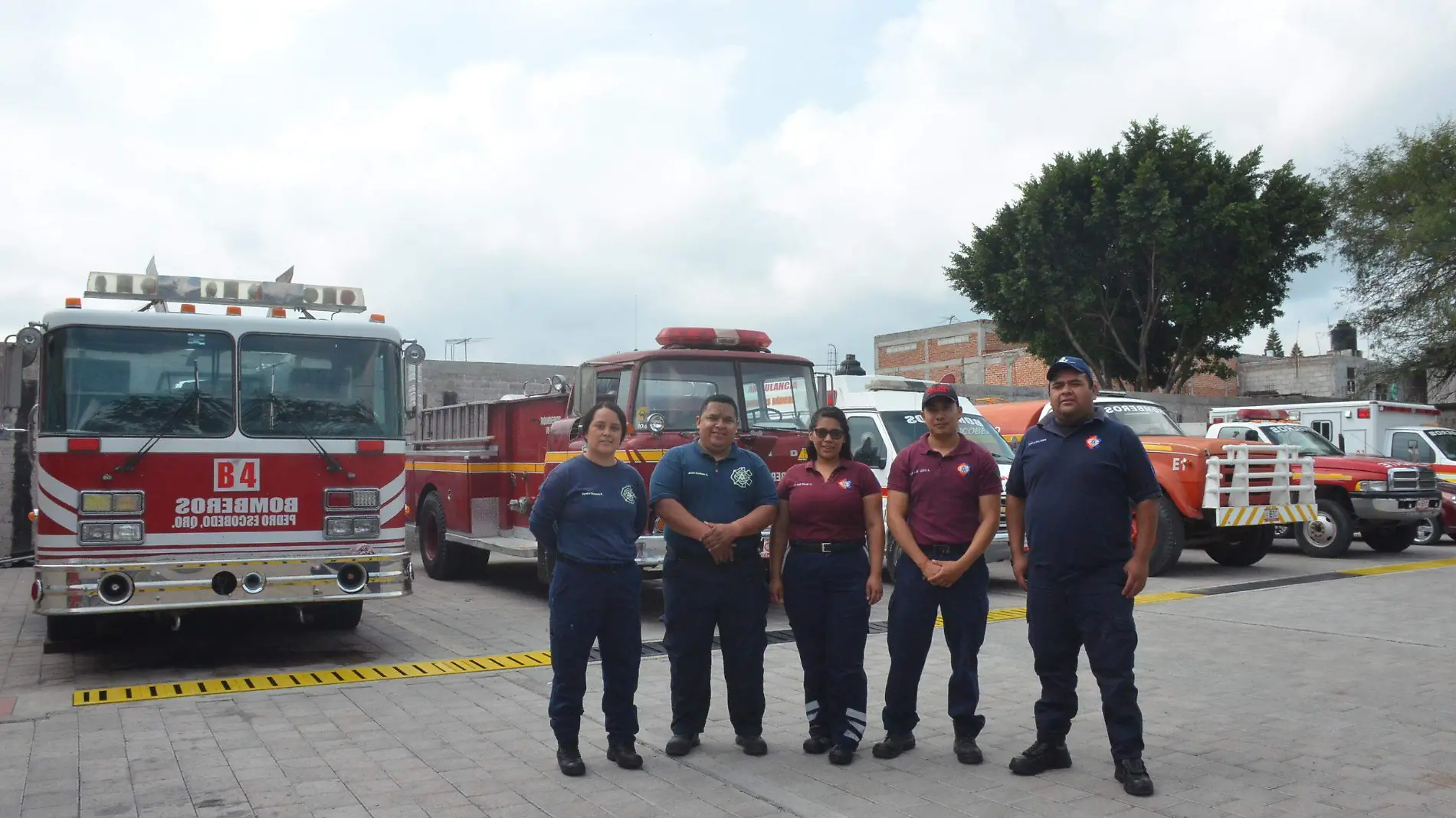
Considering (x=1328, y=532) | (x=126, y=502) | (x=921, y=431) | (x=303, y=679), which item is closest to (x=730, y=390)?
(x=921, y=431)

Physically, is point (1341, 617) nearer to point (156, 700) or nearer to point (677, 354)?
point (677, 354)

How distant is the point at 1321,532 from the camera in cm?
1697

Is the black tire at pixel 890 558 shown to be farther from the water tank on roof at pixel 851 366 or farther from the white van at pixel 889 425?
the water tank on roof at pixel 851 366

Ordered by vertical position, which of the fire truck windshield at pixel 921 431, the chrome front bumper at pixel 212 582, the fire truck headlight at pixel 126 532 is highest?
the fire truck windshield at pixel 921 431

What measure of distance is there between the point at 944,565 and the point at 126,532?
5526 millimetres

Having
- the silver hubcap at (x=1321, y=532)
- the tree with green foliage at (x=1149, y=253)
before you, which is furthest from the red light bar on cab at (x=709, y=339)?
the tree with green foliage at (x=1149, y=253)

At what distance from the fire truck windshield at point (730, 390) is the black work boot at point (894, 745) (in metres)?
4.81

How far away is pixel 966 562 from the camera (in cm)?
554

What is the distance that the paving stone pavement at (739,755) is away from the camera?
505 centimetres

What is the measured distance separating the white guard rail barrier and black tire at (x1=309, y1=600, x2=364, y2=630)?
9540 mm

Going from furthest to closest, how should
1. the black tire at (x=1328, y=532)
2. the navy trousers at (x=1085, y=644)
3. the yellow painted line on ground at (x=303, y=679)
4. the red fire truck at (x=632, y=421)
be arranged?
the black tire at (x=1328, y=532) < the red fire truck at (x=632, y=421) < the yellow painted line on ground at (x=303, y=679) < the navy trousers at (x=1085, y=644)

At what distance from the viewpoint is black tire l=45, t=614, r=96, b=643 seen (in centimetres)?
864

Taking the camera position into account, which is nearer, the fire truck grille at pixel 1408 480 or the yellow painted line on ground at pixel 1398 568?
the yellow painted line on ground at pixel 1398 568

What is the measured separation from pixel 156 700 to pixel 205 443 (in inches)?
72.7
